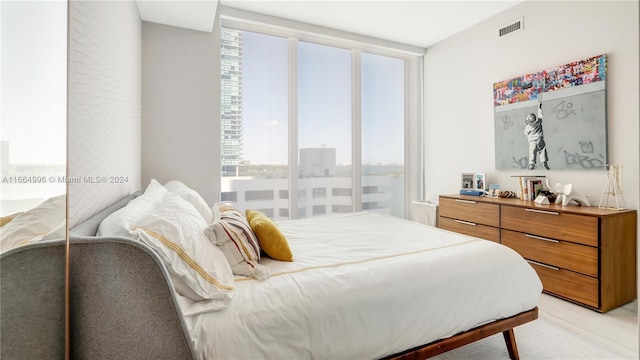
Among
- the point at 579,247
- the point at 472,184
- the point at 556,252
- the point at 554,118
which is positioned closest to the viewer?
the point at 579,247

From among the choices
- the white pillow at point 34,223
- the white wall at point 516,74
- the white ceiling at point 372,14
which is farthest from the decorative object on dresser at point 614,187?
the white pillow at point 34,223

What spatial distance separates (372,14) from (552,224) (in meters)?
2.77

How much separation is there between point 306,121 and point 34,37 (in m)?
3.32

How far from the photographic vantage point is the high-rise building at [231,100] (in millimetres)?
3480

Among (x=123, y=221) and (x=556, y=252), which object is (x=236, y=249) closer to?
(x=123, y=221)

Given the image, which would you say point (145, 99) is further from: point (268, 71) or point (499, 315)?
point (499, 315)

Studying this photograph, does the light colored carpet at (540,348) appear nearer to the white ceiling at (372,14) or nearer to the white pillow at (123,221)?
the white pillow at (123,221)

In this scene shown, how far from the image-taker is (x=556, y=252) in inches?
97.7

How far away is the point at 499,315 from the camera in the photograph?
157cm

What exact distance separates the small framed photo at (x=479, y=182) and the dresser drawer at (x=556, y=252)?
2.59 ft

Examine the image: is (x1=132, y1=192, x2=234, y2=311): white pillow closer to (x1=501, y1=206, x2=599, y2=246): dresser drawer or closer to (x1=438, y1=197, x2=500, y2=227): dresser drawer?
(x1=501, y1=206, x2=599, y2=246): dresser drawer

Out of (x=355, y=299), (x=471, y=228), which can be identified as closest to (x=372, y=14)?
(x=471, y=228)

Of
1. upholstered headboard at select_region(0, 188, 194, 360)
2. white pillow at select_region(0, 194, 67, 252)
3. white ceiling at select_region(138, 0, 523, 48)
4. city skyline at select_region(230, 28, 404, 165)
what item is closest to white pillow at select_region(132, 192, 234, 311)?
upholstered headboard at select_region(0, 188, 194, 360)

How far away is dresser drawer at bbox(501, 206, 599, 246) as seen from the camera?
7.42ft
